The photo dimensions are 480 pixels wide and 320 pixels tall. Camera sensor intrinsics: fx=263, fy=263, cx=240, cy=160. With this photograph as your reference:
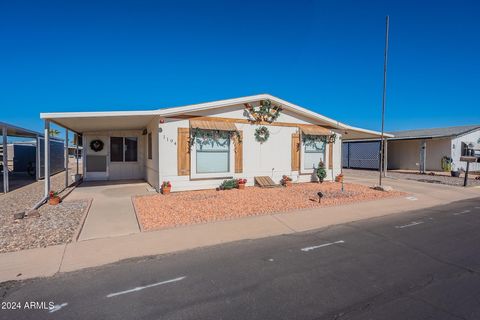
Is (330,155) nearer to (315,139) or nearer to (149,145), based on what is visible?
(315,139)

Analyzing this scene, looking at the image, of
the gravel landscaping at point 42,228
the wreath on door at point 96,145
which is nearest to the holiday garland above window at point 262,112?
the gravel landscaping at point 42,228

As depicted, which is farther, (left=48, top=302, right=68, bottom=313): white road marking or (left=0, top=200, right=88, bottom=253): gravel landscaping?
(left=0, top=200, right=88, bottom=253): gravel landscaping

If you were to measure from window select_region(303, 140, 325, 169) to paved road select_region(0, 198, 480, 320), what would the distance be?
300 inches

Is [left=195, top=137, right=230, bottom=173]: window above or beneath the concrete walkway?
above

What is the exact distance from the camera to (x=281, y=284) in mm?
3119

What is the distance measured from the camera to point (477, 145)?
756 inches

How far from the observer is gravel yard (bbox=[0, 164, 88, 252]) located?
14.7 ft

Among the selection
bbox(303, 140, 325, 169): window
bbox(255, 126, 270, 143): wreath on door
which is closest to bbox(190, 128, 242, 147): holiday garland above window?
bbox(255, 126, 270, 143): wreath on door

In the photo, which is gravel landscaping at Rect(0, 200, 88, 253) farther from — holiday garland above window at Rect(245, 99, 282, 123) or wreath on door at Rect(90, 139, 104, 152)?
holiday garland above window at Rect(245, 99, 282, 123)

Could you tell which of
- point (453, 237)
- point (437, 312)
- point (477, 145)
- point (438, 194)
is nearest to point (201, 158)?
point (453, 237)

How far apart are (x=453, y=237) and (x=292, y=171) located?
23.1 feet

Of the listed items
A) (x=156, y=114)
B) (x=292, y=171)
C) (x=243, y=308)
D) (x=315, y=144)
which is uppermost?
(x=156, y=114)

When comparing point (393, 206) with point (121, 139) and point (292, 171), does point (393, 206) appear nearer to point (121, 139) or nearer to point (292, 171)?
point (292, 171)

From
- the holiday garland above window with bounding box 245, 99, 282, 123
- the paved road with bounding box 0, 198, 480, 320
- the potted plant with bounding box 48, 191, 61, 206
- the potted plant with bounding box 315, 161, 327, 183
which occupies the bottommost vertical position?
the paved road with bounding box 0, 198, 480, 320
